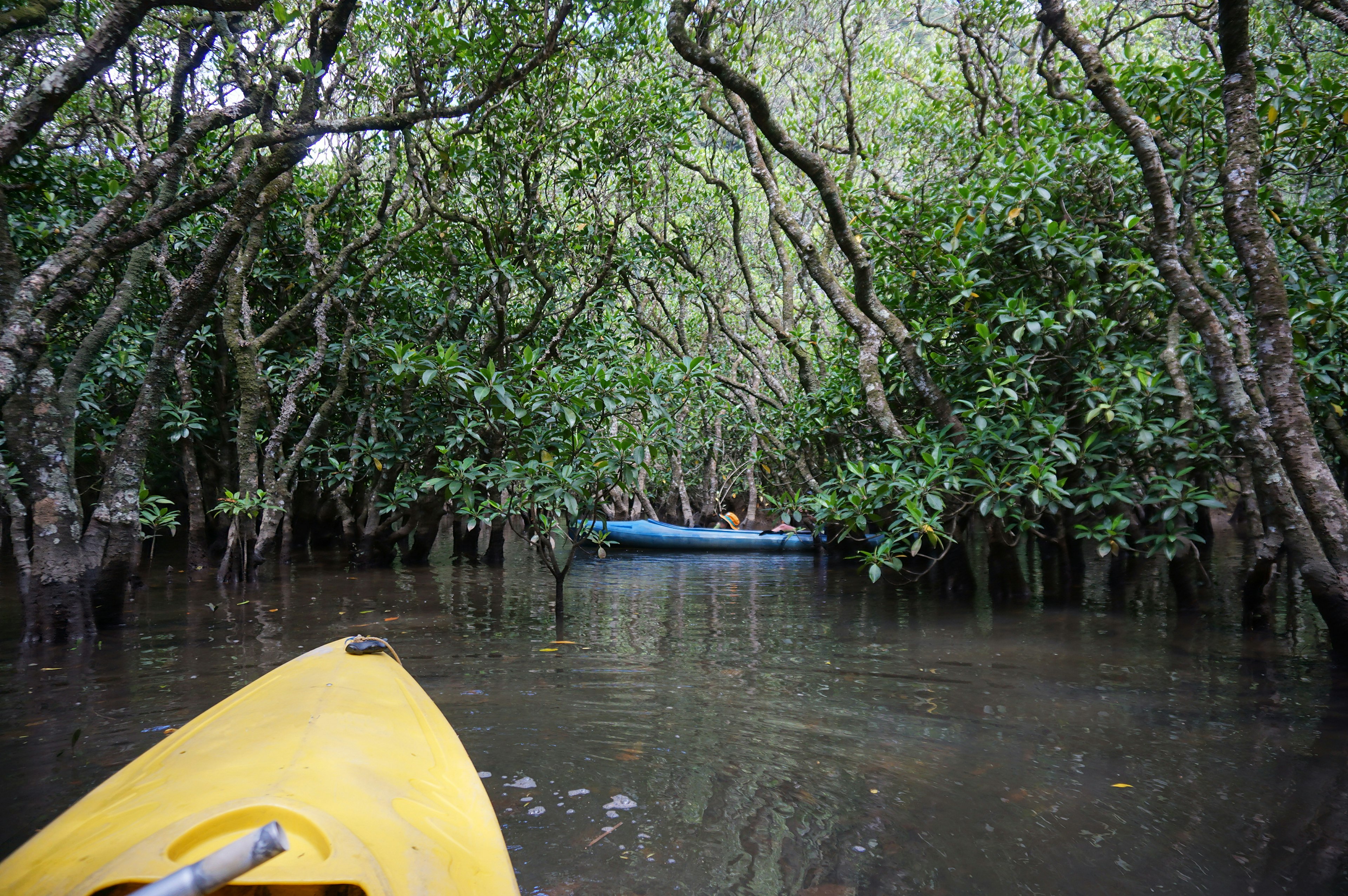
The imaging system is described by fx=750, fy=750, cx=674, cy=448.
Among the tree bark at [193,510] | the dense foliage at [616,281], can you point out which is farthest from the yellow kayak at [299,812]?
the tree bark at [193,510]

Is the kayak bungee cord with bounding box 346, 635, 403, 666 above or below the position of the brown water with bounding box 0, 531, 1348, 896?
above

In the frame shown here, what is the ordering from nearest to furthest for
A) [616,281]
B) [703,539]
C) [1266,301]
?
[1266,301]
[616,281]
[703,539]

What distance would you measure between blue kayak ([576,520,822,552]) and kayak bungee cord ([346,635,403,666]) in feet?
34.8

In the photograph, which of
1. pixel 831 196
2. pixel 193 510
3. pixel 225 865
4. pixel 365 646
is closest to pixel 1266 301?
pixel 831 196

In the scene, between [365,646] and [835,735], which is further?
[835,735]

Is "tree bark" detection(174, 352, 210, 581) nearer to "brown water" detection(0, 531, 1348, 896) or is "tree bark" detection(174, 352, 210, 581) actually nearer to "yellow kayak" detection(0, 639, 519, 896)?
"brown water" detection(0, 531, 1348, 896)

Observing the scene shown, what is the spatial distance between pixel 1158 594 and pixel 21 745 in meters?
9.26

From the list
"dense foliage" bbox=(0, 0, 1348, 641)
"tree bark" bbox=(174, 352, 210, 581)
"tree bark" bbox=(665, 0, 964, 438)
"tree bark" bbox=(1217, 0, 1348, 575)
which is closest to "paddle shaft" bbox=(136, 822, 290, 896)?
"dense foliage" bbox=(0, 0, 1348, 641)

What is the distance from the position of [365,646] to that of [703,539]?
36.2 ft

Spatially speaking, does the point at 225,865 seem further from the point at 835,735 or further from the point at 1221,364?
the point at 1221,364

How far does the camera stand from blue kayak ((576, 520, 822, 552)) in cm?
1383

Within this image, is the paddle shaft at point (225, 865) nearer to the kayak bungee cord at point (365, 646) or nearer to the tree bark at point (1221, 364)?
the kayak bungee cord at point (365, 646)

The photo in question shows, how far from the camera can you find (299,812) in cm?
146

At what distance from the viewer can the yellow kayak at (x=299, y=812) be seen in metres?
1.34
